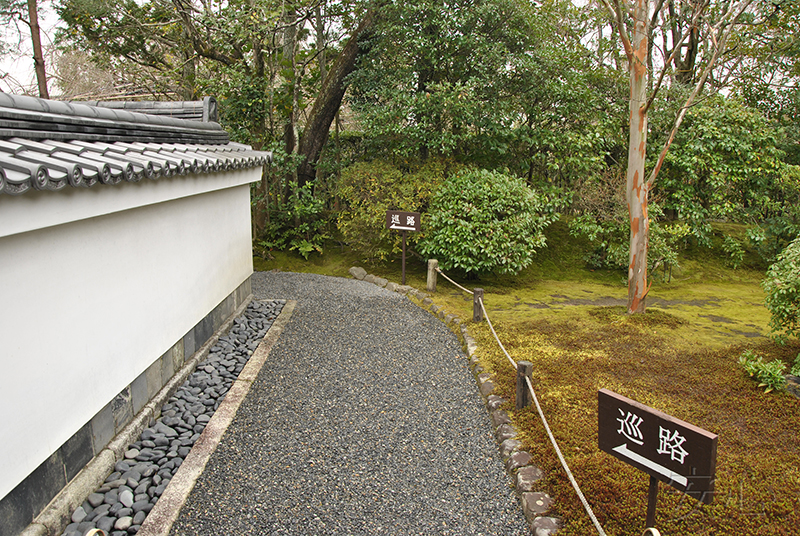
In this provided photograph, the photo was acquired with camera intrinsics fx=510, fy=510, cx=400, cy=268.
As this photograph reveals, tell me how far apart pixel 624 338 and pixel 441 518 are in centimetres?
434

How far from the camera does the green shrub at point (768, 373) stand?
5168 millimetres

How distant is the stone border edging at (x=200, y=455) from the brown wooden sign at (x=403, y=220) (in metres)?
3.98

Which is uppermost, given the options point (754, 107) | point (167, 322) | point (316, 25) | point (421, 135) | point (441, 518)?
point (316, 25)

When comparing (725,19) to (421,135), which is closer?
(725,19)

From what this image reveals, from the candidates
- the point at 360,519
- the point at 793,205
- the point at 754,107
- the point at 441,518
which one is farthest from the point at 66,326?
the point at 754,107

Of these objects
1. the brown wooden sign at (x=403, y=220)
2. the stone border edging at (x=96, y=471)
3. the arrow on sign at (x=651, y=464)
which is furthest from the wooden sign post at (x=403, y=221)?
the arrow on sign at (x=651, y=464)

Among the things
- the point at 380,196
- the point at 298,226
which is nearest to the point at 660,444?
the point at 380,196

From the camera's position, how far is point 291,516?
3.63 m

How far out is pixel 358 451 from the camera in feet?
14.7

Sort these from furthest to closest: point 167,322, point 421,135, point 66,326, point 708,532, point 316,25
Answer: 1. point 316,25
2. point 421,135
3. point 167,322
4. point 66,326
5. point 708,532

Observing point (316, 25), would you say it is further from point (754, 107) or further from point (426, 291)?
point (754, 107)

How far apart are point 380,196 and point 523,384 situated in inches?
269

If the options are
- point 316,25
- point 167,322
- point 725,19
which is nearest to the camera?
point 167,322

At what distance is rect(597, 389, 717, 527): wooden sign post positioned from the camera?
7.89 feet
